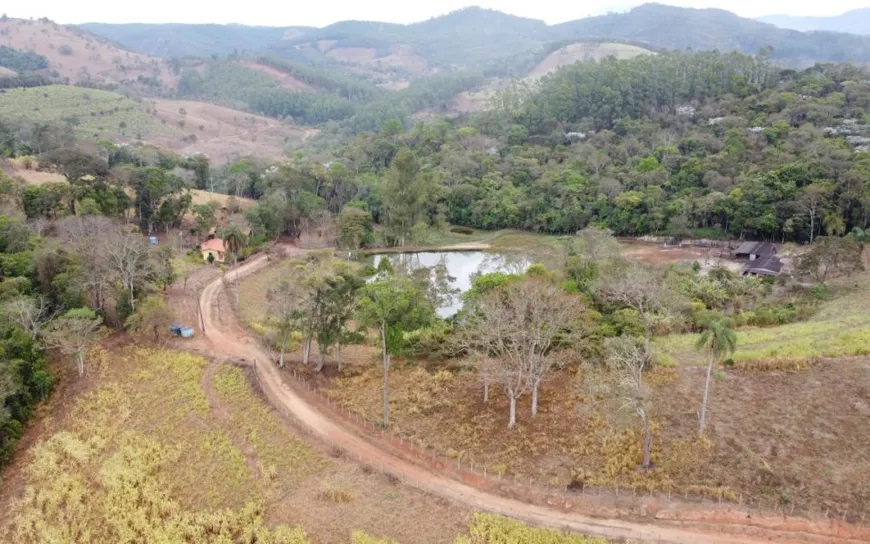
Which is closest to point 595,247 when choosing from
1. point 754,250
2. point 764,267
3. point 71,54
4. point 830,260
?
point 764,267

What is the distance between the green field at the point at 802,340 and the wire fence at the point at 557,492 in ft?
34.8

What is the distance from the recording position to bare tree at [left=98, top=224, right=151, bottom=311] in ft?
113

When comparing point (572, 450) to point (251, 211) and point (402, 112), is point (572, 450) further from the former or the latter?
point (402, 112)

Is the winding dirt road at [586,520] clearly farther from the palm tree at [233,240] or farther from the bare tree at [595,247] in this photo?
the palm tree at [233,240]

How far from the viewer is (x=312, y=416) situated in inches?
1025

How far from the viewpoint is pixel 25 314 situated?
102 ft

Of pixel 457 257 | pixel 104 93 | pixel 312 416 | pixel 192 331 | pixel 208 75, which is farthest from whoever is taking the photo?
pixel 208 75

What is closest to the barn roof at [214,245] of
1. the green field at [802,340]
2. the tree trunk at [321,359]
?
the tree trunk at [321,359]

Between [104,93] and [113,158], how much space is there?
7135 centimetres

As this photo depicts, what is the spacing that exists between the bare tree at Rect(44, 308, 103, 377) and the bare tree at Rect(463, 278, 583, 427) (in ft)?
63.0

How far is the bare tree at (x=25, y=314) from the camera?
99.7 feet

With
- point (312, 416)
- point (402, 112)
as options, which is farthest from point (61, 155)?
point (402, 112)

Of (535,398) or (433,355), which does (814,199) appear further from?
(535,398)

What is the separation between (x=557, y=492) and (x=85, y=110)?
119m
